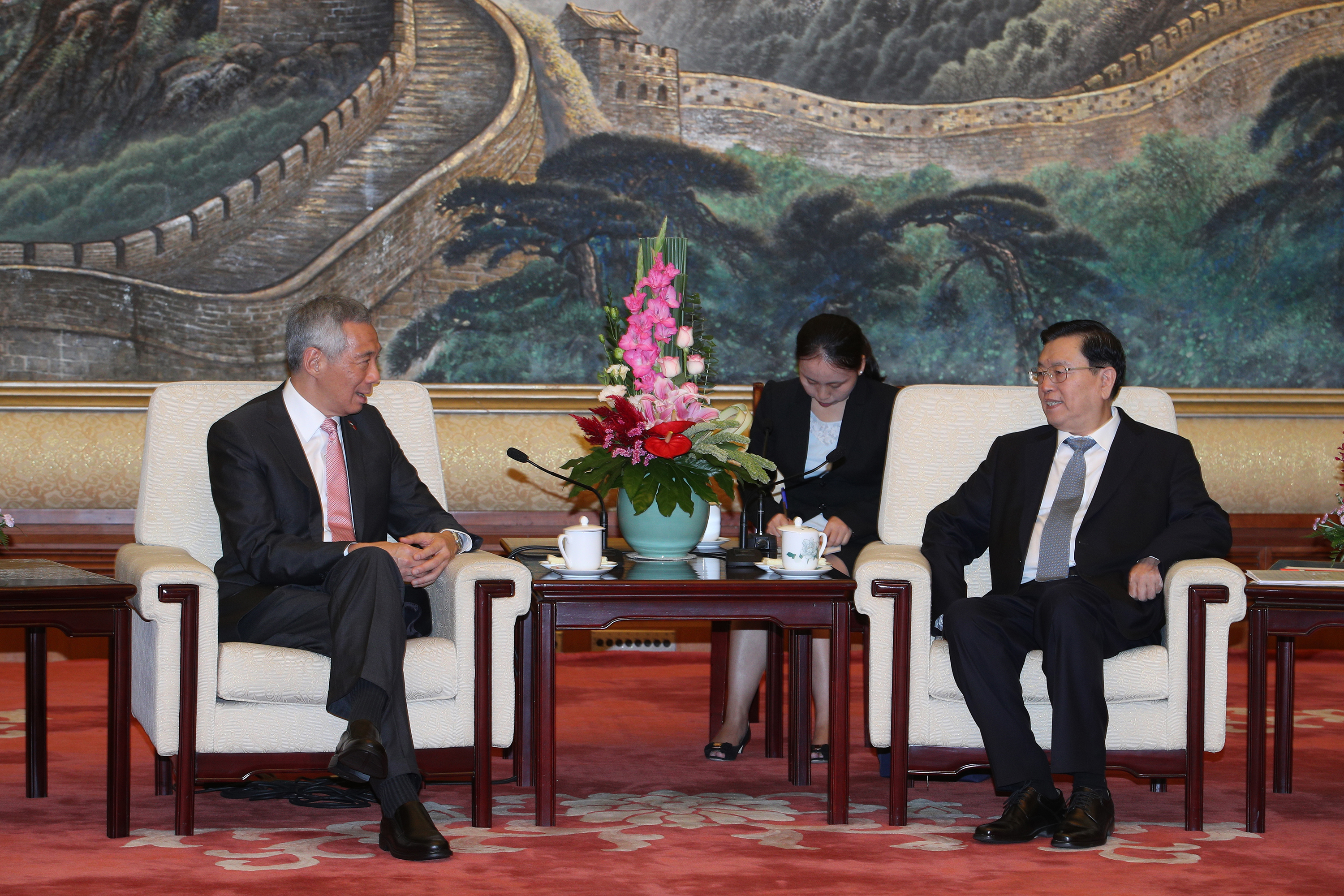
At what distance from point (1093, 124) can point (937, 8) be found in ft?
2.85

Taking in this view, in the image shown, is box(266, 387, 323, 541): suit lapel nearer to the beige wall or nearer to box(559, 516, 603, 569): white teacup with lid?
box(559, 516, 603, 569): white teacup with lid

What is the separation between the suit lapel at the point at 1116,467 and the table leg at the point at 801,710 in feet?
2.55

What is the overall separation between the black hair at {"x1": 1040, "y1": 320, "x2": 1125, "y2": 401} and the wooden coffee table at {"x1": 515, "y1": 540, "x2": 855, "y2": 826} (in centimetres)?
84

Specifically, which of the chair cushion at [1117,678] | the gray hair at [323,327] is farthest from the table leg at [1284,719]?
the gray hair at [323,327]

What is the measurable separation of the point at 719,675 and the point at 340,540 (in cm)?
137

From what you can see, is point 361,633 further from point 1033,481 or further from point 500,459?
point 500,459

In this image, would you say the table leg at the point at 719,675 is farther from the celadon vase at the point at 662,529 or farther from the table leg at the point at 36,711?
the table leg at the point at 36,711

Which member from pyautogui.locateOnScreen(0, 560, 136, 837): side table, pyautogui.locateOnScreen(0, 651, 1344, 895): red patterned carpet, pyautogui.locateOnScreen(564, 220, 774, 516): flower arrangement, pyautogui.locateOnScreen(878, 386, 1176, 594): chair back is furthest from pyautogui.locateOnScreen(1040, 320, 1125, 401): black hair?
pyautogui.locateOnScreen(0, 560, 136, 837): side table

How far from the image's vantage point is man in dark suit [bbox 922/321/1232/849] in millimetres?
2951

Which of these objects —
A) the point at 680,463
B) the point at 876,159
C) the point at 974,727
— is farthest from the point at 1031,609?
the point at 876,159

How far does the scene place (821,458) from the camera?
4.04 m

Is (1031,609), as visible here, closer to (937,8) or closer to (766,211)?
(766,211)

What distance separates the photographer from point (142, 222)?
222 inches

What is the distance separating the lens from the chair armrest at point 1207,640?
3039 millimetres
